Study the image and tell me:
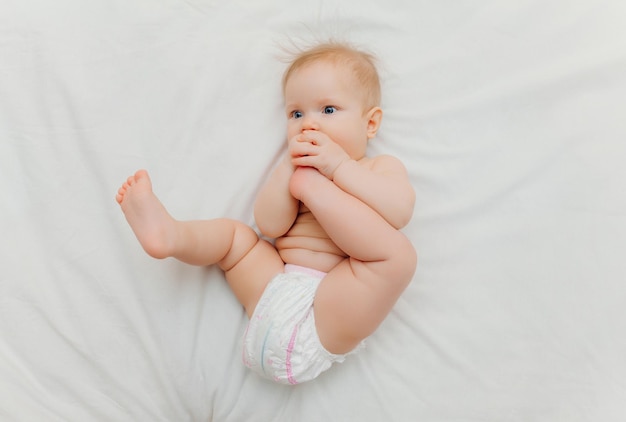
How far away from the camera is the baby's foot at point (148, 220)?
1.13m

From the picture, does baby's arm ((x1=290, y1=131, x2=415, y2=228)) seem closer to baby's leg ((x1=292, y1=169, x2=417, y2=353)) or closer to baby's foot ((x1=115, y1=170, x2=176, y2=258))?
baby's leg ((x1=292, y1=169, x2=417, y2=353))

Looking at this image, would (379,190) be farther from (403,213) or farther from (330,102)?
(330,102)

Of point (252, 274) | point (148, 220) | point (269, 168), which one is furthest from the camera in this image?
point (269, 168)

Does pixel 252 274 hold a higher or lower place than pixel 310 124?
lower

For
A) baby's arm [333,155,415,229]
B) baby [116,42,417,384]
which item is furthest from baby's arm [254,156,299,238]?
baby's arm [333,155,415,229]

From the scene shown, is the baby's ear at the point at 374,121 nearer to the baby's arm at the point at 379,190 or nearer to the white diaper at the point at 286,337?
the baby's arm at the point at 379,190

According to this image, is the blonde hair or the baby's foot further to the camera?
the blonde hair

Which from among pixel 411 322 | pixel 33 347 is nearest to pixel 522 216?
pixel 411 322

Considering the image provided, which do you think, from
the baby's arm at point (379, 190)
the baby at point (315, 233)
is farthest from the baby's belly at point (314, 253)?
the baby's arm at point (379, 190)

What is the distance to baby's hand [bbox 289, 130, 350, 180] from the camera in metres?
1.21

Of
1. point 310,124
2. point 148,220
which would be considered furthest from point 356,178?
point 148,220

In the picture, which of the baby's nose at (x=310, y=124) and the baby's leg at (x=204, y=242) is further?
the baby's nose at (x=310, y=124)

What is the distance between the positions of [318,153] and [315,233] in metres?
0.17

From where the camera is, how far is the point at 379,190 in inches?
47.2
